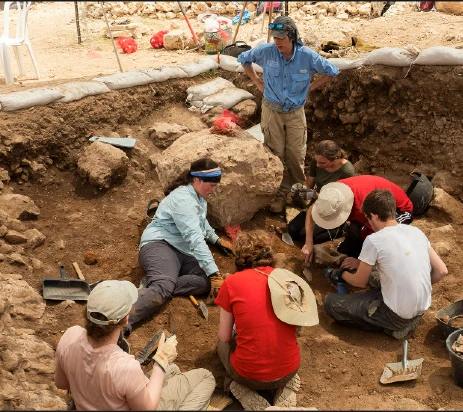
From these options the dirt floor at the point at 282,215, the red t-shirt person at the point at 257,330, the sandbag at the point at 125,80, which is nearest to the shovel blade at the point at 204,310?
the dirt floor at the point at 282,215

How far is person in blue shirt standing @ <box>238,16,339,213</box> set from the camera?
621 cm

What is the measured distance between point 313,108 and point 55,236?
3958 millimetres

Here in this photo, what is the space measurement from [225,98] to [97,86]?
172 cm

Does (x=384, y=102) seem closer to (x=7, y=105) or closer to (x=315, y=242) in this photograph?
(x=315, y=242)

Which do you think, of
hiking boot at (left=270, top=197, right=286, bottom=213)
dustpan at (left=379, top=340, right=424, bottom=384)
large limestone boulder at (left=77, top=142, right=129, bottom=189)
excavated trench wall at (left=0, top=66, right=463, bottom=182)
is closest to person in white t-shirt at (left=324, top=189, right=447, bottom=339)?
dustpan at (left=379, top=340, right=424, bottom=384)

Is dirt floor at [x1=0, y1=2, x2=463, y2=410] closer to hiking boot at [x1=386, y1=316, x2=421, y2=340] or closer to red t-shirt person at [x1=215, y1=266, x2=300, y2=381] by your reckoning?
hiking boot at [x1=386, y1=316, x2=421, y2=340]

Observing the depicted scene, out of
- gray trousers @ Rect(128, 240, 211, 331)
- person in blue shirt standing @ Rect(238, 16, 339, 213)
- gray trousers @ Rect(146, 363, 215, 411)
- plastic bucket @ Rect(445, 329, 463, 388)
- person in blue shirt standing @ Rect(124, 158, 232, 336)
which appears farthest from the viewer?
person in blue shirt standing @ Rect(238, 16, 339, 213)

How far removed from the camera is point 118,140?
721cm

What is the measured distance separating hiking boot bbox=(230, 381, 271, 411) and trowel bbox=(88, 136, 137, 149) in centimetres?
403

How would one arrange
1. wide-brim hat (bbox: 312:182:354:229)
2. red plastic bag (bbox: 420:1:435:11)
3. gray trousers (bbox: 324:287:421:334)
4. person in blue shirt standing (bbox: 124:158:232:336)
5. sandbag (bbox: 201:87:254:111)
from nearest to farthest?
gray trousers (bbox: 324:287:421:334), wide-brim hat (bbox: 312:182:354:229), person in blue shirt standing (bbox: 124:158:232:336), sandbag (bbox: 201:87:254:111), red plastic bag (bbox: 420:1:435:11)

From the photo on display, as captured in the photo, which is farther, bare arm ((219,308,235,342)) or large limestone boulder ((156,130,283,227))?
large limestone boulder ((156,130,283,227))

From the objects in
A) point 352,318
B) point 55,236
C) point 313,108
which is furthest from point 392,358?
point 313,108

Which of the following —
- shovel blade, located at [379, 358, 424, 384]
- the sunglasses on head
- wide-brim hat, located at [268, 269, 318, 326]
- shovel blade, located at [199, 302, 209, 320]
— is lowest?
shovel blade, located at [199, 302, 209, 320]

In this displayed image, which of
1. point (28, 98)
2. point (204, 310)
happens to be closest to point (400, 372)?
point (204, 310)
